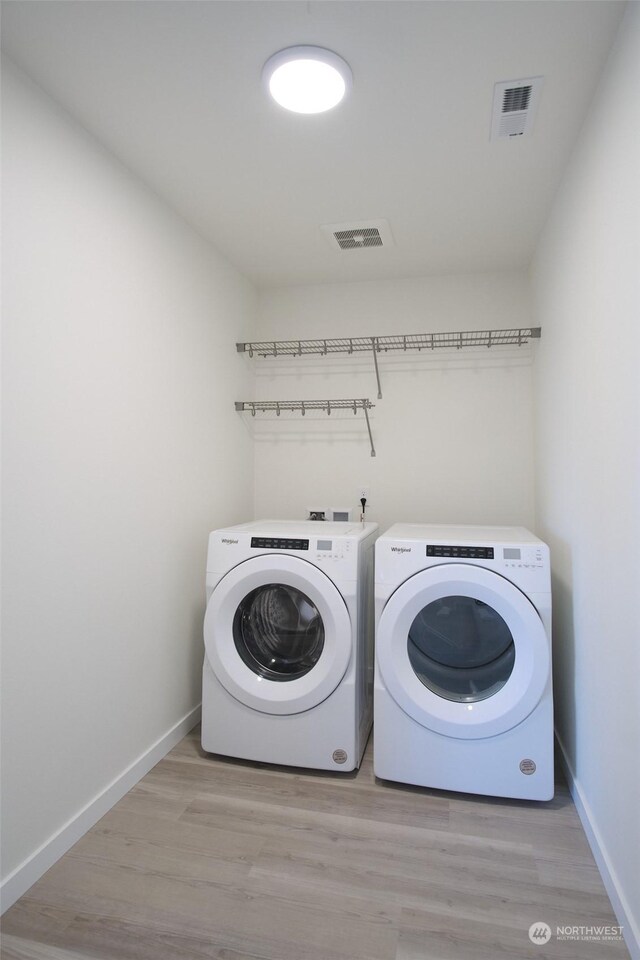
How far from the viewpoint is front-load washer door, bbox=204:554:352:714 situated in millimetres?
2027

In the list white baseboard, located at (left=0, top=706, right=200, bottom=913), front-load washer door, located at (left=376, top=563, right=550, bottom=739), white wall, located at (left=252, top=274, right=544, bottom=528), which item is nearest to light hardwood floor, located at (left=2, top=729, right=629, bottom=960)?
white baseboard, located at (left=0, top=706, right=200, bottom=913)

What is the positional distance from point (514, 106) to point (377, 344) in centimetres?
142

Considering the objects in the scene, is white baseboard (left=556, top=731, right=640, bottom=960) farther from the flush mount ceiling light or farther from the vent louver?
the vent louver

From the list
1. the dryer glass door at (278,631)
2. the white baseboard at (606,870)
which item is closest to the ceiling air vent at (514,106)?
the dryer glass door at (278,631)

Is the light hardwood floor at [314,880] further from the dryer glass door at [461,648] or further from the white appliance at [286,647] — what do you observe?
the dryer glass door at [461,648]

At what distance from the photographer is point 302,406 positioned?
304cm

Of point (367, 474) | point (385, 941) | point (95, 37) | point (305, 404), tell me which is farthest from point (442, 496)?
point (95, 37)

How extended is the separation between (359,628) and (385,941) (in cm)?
98

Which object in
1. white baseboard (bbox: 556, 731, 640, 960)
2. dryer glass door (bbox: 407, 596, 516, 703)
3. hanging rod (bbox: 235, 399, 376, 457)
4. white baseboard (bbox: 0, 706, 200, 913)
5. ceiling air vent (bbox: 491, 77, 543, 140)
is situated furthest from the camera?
hanging rod (bbox: 235, 399, 376, 457)

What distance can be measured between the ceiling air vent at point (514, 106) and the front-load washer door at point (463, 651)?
58.5 inches

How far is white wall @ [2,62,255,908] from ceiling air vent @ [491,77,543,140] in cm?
133

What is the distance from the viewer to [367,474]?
10.1 ft

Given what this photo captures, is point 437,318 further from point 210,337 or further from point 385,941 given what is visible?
point 385,941

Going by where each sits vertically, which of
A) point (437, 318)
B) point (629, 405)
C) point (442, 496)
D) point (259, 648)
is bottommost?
point (259, 648)
